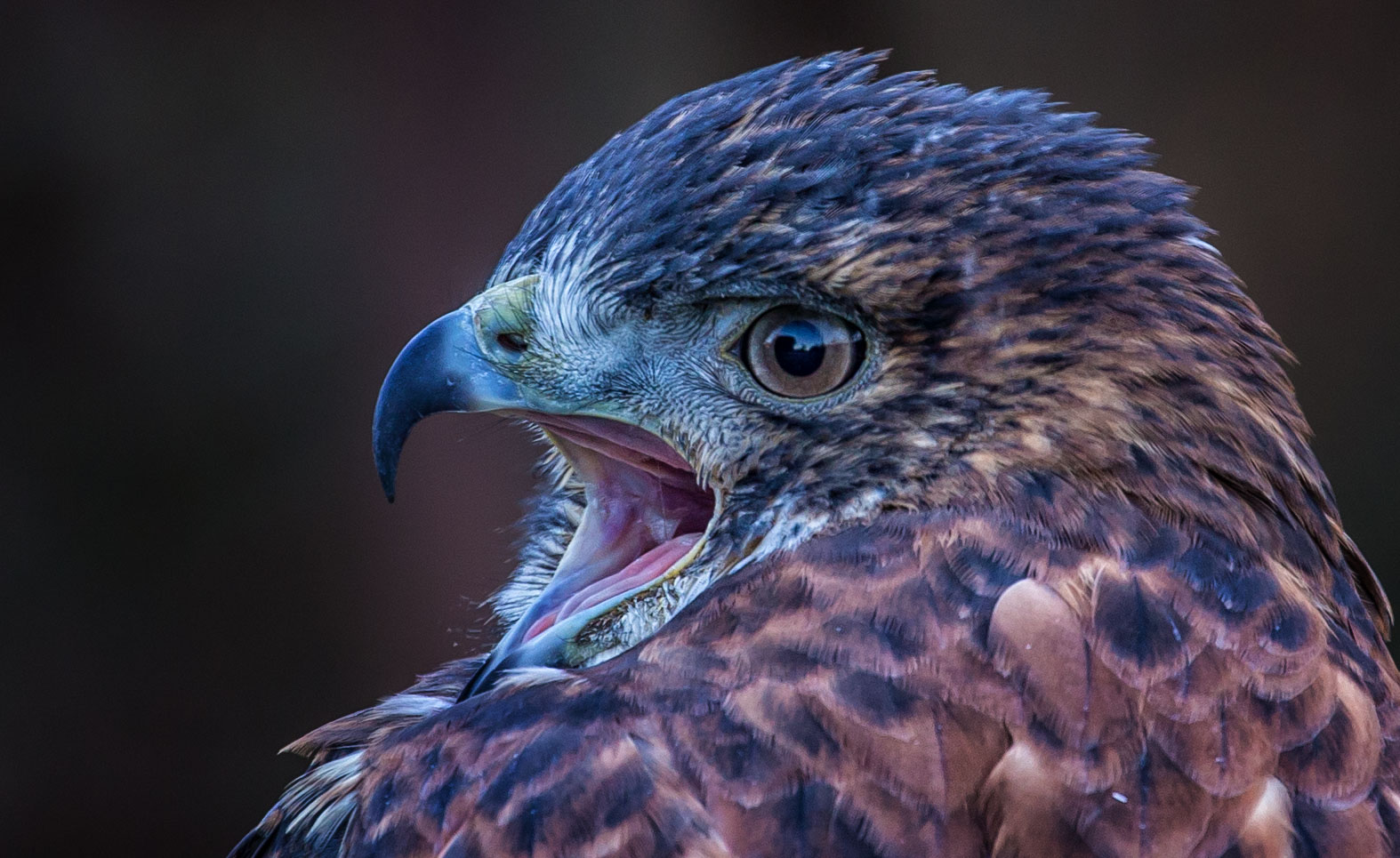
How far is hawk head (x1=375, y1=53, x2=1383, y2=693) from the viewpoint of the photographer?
140 centimetres

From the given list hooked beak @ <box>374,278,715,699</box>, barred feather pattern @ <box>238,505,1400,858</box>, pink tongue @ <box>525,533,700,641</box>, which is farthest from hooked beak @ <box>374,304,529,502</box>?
barred feather pattern @ <box>238,505,1400,858</box>

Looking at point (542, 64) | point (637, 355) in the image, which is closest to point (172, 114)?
point (542, 64)

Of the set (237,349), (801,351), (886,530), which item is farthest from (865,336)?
(237,349)

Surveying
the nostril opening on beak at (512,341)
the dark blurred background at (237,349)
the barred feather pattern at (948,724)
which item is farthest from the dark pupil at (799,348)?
the dark blurred background at (237,349)

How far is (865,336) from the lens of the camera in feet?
4.73

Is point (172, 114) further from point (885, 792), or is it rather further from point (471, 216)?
point (885, 792)

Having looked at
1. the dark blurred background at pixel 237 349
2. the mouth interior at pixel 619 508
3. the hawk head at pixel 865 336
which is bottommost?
the dark blurred background at pixel 237 349

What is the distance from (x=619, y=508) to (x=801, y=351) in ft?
1.41

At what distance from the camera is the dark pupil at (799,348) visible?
1458 millimetres

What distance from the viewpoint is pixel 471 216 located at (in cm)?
413

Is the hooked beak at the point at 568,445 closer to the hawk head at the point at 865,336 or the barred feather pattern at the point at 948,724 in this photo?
the hawk head at the point at 865,336

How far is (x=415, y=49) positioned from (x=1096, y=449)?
3217 millimetres

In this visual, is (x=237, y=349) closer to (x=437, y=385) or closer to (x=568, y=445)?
(x=568, y=445)

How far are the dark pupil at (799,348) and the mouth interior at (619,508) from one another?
25 centimetres
